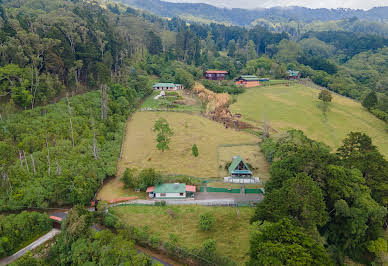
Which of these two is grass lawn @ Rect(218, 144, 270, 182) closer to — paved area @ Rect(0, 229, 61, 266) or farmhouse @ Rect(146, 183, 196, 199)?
farmhouse @ Rect(146, 183, 196, 199)

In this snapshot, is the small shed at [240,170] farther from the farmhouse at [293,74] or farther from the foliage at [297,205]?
the farmhouse at [293,74]

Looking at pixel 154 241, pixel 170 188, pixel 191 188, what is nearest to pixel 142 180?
pixel 170 188

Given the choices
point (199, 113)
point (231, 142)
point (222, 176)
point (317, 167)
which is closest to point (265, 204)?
point (317, 167)

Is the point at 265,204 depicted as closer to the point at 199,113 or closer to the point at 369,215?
the point at 369,215

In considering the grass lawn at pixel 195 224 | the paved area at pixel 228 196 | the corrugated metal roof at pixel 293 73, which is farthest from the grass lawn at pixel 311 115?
the grass lawn at pixel 195 224

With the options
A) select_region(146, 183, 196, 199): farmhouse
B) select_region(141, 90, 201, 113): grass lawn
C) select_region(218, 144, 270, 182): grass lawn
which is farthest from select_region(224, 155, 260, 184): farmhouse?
select_region(141, 90, 201, 113): grass lawn

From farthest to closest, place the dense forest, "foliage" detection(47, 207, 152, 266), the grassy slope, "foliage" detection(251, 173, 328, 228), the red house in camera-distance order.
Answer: the red house, the grassy slope, "foliage" detection(251, 173, 328, 228), the dense forest, "foliage" detection(47, 207, 152, 266)
